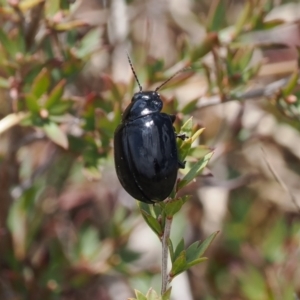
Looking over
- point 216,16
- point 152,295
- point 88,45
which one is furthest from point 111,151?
point 152,295

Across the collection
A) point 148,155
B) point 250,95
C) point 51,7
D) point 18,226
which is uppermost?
point 51,7

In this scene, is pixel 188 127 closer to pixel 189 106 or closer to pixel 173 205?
pixel 173 205

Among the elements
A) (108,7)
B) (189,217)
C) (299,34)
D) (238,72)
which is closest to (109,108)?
(238,72)

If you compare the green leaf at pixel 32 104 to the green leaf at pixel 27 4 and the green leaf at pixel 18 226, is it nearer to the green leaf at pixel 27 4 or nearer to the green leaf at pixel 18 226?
the green leaf at pixel 27 4

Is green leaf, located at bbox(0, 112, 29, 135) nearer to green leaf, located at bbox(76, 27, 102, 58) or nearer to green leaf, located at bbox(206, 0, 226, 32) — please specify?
green leaf, located at bbox(76, 27, 102, 58)

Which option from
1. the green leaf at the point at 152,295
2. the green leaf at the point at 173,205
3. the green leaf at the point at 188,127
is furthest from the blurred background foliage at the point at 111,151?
the green leaf at the point at 152,295

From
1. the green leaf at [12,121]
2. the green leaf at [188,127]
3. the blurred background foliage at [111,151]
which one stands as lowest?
the blurred background foliage at [111,151]

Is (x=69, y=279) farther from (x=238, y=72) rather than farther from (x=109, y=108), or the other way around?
(x=238, y=72)

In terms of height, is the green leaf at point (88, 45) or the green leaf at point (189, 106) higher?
the green leaf at point (88, 45)
